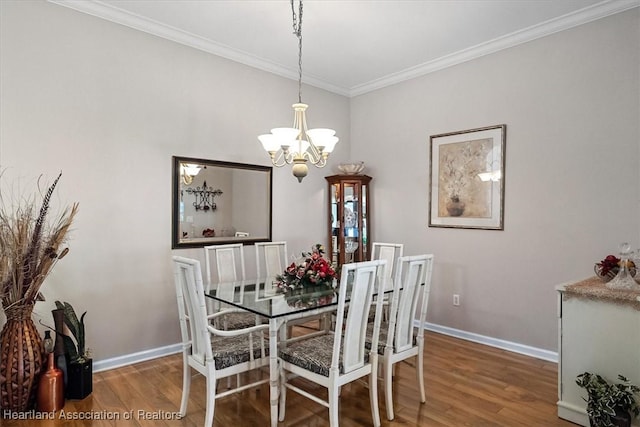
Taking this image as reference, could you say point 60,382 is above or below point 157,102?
below

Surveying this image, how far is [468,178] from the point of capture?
3857mm

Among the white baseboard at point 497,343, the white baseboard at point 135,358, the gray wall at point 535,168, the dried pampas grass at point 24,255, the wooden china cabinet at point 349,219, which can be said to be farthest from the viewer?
the wooden china cabinet at point 349,219

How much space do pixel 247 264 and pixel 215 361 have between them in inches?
72.5

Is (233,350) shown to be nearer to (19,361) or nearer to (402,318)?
(402,318)

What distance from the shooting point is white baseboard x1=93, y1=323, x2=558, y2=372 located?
3123 mm

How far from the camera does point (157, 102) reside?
3.37m

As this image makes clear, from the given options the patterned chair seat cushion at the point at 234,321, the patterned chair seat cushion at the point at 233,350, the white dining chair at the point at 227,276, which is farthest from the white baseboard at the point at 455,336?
the patterned chair seat cushion at the point at 233,350

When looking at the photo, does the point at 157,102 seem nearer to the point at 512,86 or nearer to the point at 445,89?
the point at 445,89

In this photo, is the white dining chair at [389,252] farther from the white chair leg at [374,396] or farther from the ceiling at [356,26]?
the ceiling at [356,26]

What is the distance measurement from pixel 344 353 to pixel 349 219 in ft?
8.52

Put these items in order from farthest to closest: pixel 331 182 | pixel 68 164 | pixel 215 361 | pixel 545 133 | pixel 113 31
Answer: pixel 331 182
pixel 545 133
pixel 113 31
pixel 68 164
pixel 215 361

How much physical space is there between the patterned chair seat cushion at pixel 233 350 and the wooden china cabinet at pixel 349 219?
7.20ft

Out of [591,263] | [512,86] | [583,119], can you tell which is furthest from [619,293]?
[512,86]

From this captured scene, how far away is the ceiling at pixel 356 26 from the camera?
9.82ft
